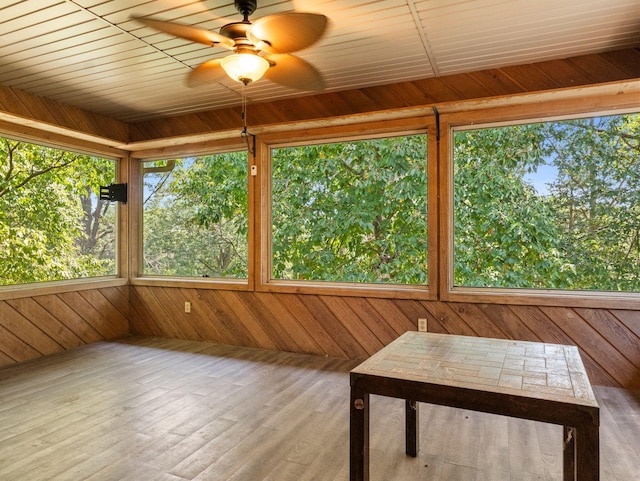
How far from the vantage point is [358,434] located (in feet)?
5.09

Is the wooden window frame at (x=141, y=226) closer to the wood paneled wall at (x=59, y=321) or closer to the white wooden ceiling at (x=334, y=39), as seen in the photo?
the wood paneled wall at (x=59, y=321)

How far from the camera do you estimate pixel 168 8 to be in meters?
2.37

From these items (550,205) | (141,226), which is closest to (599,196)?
(550,205)

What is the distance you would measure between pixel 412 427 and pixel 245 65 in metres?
2.13

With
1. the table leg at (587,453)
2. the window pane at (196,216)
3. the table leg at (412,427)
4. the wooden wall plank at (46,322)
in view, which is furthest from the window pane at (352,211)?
the table leg at (587,453)

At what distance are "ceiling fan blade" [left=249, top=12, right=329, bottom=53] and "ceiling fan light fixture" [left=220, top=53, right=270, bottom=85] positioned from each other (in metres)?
0.07

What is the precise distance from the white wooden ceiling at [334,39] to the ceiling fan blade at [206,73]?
1.04 feet

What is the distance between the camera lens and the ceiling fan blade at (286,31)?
1.86 meters

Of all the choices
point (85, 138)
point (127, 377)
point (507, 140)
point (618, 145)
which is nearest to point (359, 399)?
point (127, 377)

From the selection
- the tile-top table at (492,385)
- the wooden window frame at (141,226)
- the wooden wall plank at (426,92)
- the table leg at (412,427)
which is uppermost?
the wooden wall plank at (426,92)

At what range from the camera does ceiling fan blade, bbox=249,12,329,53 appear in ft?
6.10

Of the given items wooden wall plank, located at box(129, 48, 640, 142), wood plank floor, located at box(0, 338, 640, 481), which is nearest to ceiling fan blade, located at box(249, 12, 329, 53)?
wooden wall plank, located at box(129, 48, 640, 142)

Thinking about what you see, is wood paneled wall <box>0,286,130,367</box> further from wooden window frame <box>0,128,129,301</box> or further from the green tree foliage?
the green tree foliage

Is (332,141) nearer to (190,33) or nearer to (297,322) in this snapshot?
(297,322)
